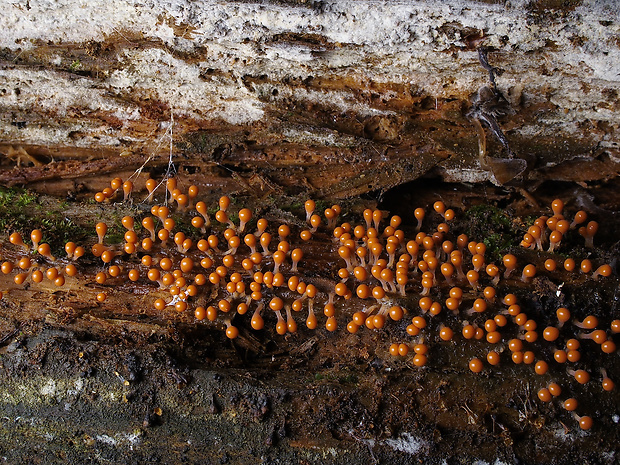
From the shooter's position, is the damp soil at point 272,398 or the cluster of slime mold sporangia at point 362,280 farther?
the cluster of slime mold sporangia at point 362,280

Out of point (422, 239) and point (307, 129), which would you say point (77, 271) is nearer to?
point (307, 129)

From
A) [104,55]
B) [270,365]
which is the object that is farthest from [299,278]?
[104,55]

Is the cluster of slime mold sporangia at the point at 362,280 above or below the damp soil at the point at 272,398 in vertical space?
above

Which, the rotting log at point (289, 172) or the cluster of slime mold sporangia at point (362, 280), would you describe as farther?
the cluster of slime mold sporangia at point (362, 280)

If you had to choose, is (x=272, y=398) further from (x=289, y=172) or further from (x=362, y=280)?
(x=289, y=172)

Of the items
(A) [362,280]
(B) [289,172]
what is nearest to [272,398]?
(A) [362,280]
